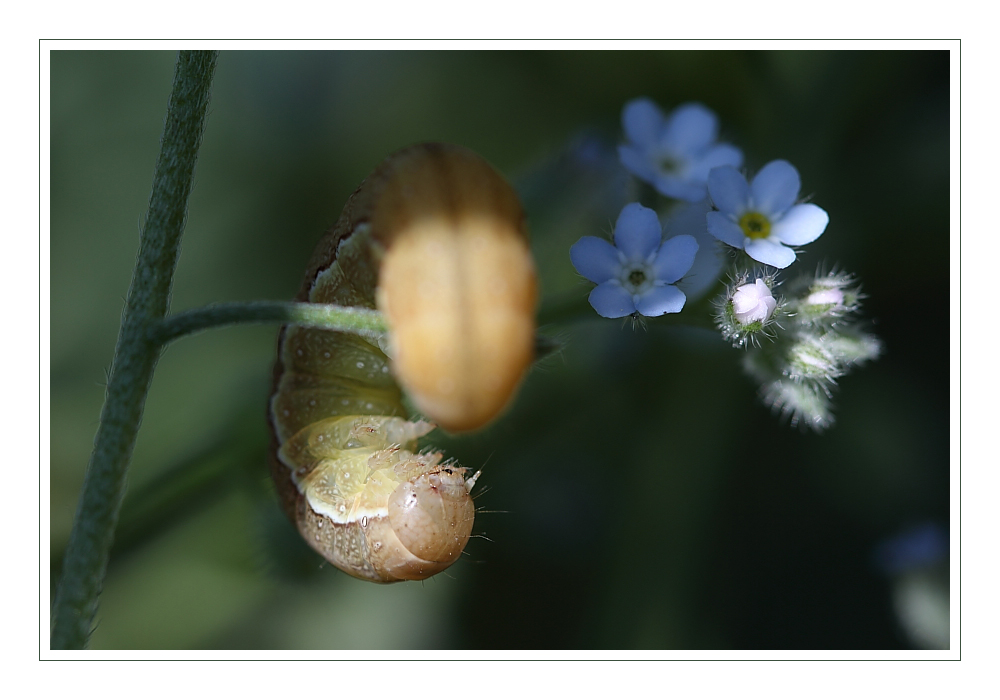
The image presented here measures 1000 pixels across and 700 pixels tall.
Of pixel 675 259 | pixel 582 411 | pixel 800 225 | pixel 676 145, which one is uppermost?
pixel 676 145

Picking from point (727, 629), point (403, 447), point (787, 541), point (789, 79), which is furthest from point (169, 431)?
point (789, 79)

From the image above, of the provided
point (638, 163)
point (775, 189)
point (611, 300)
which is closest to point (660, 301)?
point (611, 300)

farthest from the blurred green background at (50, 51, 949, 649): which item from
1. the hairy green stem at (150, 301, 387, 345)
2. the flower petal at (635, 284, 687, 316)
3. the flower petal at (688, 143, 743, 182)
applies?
the hairy green stem at (150, 301, 387, 345)

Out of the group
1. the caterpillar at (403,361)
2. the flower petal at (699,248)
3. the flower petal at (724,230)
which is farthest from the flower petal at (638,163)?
the caterpillar at (403,361)

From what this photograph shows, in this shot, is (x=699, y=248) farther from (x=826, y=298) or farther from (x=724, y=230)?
(x=826, y=298)

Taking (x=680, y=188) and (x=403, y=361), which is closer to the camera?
(x=403, y=361)
